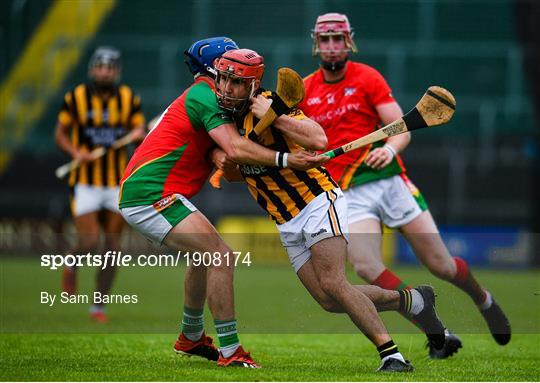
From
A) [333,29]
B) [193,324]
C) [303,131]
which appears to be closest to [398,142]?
[333,29]

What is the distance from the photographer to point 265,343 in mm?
6961

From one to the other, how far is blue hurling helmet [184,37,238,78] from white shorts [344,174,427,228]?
136 centimetres

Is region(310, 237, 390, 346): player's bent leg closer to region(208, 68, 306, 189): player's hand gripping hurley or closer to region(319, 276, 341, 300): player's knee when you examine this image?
region(319, 276, 341, 300): player's knee

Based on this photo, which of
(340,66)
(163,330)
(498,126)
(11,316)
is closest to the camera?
(340,66)

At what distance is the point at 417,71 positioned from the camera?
15.9 meters

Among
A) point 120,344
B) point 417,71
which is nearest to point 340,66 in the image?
point 120,344

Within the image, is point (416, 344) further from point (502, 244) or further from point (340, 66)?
point (502, 244)

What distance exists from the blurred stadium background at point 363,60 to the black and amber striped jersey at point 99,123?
5.58 meters

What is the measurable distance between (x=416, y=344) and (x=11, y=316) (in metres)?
3.01

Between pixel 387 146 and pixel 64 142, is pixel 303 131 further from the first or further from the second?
pixel 64 142

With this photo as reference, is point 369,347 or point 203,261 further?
point 369,347

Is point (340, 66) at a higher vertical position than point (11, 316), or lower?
higher

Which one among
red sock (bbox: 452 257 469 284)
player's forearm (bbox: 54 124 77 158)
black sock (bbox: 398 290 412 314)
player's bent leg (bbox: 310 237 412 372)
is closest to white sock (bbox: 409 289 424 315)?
black sock (bbox: 398 290 412 314)

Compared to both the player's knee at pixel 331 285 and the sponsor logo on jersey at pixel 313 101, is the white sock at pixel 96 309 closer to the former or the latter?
the sponsor logo on jersey at pixel 313 101
